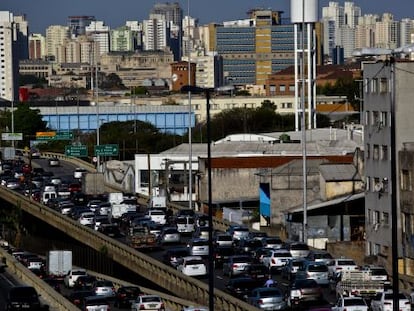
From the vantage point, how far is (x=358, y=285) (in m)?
44.2

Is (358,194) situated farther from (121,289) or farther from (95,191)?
(95,191)

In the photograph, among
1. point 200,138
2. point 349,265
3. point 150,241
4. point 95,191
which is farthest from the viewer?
point 200,138

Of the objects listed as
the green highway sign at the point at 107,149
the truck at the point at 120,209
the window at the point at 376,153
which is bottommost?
the truck at the point at 120,209

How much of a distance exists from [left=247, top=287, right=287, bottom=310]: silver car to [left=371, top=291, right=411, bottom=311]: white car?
9.79 feet

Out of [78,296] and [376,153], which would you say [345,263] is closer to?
[78,296]

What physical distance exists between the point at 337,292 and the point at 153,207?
125 feet

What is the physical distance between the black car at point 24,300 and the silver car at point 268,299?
676 cm

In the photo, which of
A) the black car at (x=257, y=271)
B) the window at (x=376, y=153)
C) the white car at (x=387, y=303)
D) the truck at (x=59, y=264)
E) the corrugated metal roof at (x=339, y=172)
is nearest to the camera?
the white car at (x=387, y=303)

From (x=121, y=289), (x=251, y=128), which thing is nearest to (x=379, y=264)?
(x=121, y=289)

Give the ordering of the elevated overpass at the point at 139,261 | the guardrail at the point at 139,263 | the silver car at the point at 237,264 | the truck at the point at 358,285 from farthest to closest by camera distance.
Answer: the silver car at the point at 237,264 < the elevated overpass at the point at 139,261 < the guardrail at the point at 139,263 < the truck at the point at 358,285

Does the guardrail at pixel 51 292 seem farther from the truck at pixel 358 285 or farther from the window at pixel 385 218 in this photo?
the window at pixel 385 218

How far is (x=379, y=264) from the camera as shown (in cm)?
5519

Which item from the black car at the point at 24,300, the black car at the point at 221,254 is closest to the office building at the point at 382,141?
the black car at the point at 221,254

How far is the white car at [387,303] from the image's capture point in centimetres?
3856
